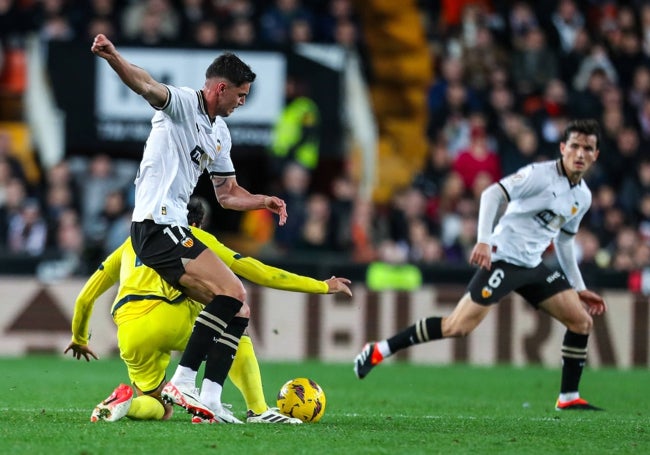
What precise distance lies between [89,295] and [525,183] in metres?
3.41

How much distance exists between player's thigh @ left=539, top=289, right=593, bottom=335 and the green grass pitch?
0.65 m

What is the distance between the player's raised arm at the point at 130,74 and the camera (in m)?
7.07

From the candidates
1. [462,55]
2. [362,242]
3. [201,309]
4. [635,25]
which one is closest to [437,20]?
[462,55]

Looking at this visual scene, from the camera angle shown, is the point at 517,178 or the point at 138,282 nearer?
the point at 138,282

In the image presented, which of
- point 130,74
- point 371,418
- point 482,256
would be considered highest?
point 130,74

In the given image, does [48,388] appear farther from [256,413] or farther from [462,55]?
[462,55]

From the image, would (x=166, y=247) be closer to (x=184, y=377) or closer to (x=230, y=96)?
(x=184, y=377)

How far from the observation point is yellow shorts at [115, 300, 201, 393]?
26.7ft

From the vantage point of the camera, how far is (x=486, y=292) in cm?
1005

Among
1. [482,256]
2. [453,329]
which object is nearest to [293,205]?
[453,329]

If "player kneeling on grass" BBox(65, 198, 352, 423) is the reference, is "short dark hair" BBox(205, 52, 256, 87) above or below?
above

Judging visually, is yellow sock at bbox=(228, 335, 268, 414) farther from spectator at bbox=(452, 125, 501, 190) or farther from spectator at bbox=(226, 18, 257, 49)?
spectator at bbox=(452, 125, 501, 190)

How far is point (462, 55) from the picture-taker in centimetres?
1984

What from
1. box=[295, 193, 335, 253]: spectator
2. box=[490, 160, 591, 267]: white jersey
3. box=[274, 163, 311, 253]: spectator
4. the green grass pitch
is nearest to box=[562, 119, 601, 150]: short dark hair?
box=[490, 160, 591, 267]: white jersey
